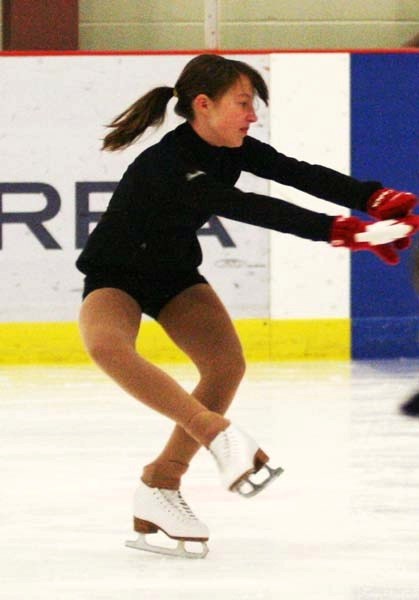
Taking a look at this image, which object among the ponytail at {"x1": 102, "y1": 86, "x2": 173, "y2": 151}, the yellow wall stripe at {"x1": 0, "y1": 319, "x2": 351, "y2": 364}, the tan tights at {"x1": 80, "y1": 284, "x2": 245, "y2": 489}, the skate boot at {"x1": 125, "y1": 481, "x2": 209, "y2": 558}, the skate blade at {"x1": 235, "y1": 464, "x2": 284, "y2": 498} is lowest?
the yellow wall stripe at {"x1": 0, "y1": 319, "x2": 351, "y2": 364}

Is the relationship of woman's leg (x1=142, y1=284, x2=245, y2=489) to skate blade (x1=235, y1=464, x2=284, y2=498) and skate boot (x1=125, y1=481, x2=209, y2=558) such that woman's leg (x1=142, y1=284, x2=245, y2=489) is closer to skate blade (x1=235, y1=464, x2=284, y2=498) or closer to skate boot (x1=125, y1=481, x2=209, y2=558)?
skate boot (x1=125, y1=481, x2=209, y2=558)

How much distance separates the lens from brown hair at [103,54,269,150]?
3367 mm

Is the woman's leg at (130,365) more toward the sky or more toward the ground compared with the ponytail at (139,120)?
more toward the ground

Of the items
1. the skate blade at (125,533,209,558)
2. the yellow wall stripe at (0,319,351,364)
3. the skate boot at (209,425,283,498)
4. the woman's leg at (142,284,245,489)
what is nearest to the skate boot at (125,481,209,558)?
the skate blade at (125,533,209,558)

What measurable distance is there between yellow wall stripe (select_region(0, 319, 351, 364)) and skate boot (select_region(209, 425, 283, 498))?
390cm

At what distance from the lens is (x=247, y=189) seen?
705 cm

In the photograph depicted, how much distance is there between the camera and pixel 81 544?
3598 mm

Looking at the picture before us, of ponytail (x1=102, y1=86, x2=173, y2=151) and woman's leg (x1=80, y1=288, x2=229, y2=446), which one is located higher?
ponytail (x1=102, y1=86, x2=173, y2=151)

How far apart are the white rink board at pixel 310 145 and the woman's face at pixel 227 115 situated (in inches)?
145

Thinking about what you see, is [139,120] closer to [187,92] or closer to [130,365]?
[187,92]

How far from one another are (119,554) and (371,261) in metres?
3.80

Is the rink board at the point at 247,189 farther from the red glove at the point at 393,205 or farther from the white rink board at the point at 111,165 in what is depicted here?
the red glove at the point at 393,205

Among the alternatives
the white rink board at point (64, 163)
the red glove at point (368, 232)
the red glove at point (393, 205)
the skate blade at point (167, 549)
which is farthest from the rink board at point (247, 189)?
the red glove at point (368, 232)

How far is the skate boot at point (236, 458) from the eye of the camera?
307cm
